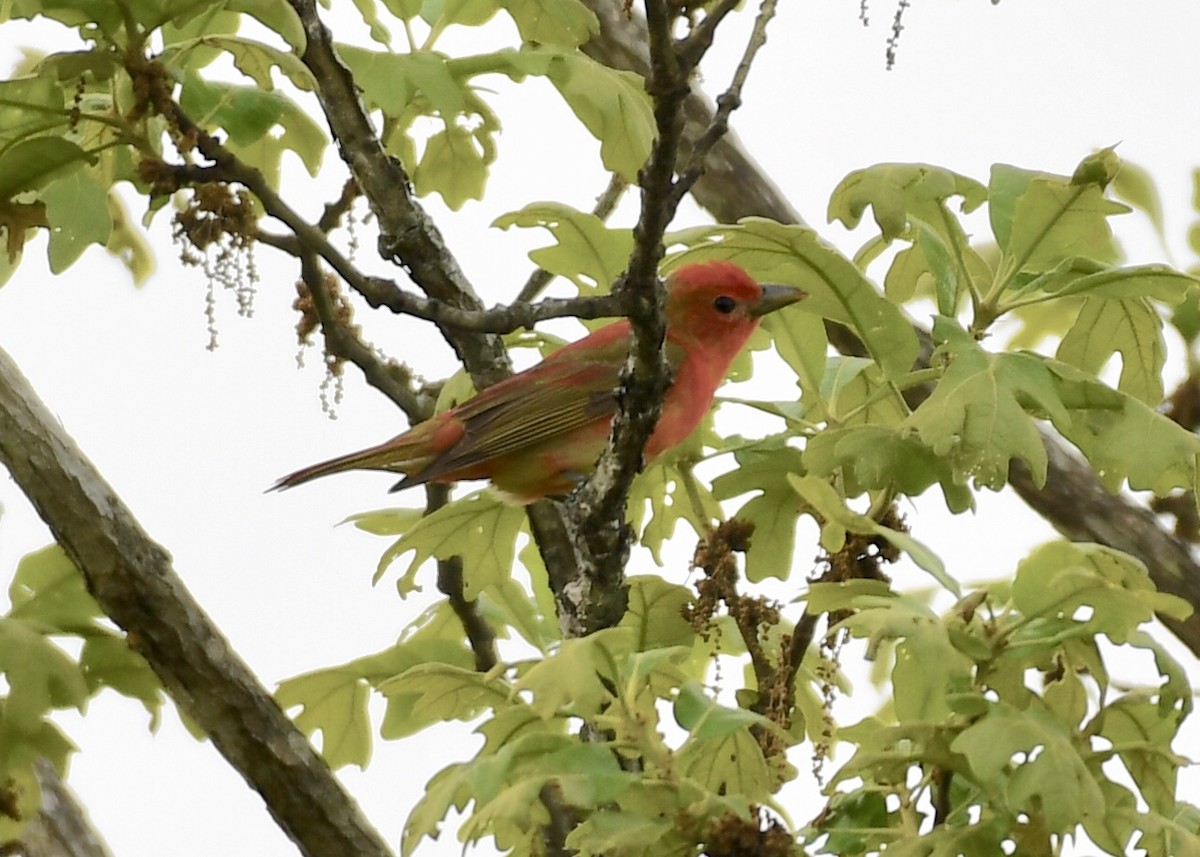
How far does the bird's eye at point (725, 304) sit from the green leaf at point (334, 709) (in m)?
0.73

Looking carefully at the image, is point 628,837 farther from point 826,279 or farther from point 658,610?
point 826,279

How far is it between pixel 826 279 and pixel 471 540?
54 cm

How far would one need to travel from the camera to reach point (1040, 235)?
4.88 ft

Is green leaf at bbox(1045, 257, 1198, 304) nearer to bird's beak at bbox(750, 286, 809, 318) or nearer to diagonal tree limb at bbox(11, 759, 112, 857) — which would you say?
bird's beak at bbox(750, 286, 809, 318)

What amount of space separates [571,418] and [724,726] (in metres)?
1.13

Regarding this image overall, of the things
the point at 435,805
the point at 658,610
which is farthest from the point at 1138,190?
the point at 435,805

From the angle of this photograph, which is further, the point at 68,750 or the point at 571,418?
the point at 571,418

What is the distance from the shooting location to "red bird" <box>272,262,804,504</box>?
6.77ft

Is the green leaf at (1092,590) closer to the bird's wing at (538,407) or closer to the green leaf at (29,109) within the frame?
the bird's wing at (538,407)

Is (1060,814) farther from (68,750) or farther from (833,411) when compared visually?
(68,750)

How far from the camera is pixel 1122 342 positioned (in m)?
1.70

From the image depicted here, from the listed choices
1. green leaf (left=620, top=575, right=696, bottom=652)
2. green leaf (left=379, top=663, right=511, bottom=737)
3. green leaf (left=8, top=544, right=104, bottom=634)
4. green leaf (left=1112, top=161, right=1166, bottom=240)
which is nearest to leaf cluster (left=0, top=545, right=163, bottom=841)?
green leaf (left=8, top=544, right=104, bottom=634)

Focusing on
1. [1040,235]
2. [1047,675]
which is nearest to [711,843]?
[1047,675]

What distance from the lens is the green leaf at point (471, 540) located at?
1.77 metres
